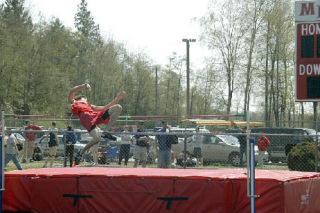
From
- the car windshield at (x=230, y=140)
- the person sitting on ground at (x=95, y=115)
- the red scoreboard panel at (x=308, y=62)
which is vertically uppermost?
the red scoreboard panel at (x=308, y=62)

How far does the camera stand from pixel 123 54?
213 feet

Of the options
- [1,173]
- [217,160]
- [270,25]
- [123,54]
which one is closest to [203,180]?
[1,173]

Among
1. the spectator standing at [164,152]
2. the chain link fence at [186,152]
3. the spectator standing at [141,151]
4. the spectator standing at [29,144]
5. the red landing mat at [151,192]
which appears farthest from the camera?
the spectator standing at [29,144]

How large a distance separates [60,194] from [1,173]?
1.35 meters

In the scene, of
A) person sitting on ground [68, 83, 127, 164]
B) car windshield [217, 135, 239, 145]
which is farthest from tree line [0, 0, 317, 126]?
person sitting on ground [68, 83, 127, 164]

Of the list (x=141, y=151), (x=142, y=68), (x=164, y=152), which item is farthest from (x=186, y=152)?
(x=142, y=68)

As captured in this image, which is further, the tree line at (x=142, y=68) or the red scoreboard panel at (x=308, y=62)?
the tree line at (x=142, y=68)

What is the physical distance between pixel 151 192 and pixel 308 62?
159 inches

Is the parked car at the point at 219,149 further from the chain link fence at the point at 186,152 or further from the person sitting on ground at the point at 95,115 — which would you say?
the person sitting on ground at the point at 95,115

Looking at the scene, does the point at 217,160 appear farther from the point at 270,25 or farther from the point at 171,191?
the point at 270,25

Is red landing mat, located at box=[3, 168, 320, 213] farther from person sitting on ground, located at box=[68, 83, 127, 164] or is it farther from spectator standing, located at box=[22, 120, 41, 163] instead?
spectator standing, located at box=[22, 120, 41, 163]

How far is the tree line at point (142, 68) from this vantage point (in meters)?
42.4

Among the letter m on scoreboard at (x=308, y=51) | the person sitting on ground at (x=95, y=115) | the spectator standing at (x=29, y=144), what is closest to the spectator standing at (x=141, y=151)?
the person sitting on ground at (x=95, y=115)

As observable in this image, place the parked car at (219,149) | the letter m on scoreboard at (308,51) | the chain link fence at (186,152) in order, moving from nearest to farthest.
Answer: the letter m on scoreboard at (308,51) → the chain link fence at (186,152) → the parked car at (219,149)
